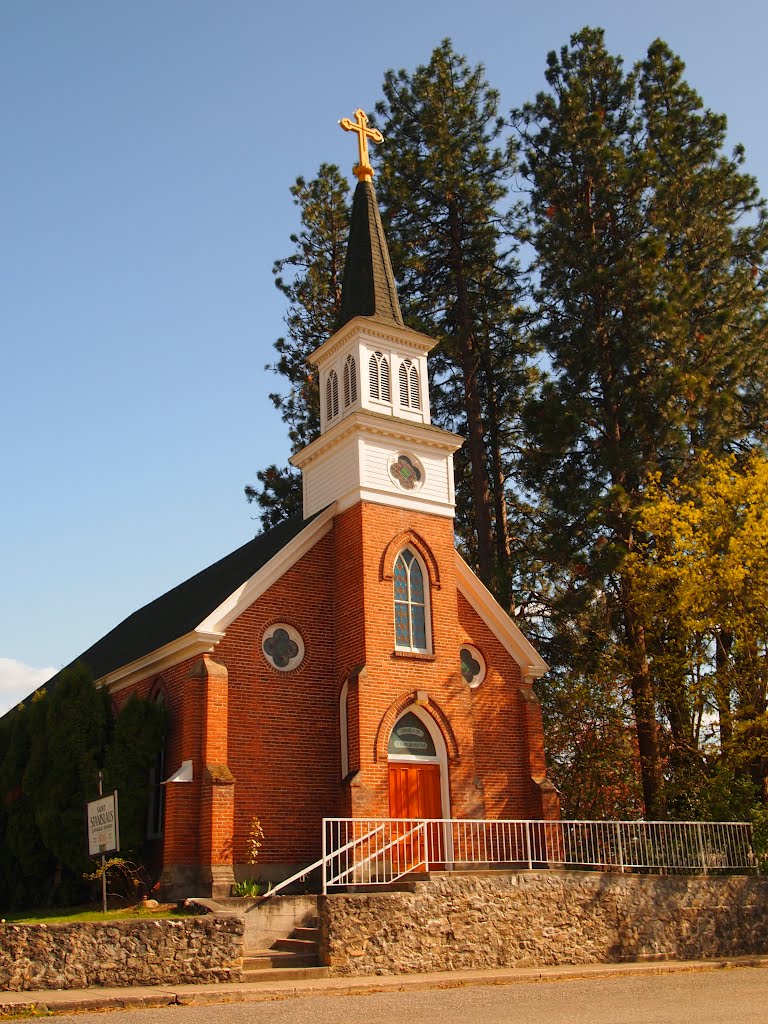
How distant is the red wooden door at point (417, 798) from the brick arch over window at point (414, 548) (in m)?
3.76

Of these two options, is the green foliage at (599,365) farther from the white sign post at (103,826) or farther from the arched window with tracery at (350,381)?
the white sign post at (103,826)

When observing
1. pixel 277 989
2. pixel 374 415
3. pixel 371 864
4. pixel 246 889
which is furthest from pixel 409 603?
pixel 277 989

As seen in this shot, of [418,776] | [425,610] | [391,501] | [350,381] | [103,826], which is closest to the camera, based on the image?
[103,826]

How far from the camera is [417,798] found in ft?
65.6

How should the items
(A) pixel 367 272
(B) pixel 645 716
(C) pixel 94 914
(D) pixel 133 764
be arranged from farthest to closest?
(B) pixel 645 716 < (A) pixel 367 272 < (D) pixel 133 764 < (C) pixel 94 914

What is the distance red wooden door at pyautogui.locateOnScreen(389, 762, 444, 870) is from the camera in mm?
19562

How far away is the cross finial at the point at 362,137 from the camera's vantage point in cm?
2450

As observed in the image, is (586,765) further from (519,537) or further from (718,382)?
(718,382)

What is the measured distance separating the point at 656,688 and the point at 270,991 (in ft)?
44.8

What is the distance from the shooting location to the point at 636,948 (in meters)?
17.7

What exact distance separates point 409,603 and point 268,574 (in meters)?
2.94

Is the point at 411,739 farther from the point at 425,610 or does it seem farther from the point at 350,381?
the point at 350,381

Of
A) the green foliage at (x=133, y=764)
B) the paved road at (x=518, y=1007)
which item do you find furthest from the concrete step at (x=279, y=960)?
the green foliage at (x=133, y=764)

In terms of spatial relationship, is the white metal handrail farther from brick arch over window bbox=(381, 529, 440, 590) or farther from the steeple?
the steeple
